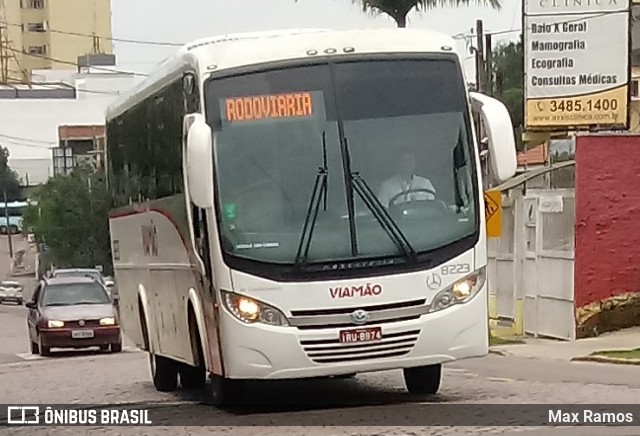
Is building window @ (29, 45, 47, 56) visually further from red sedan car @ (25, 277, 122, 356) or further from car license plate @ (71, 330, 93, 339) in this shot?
car license plate @ (71, 330, 93, 339)

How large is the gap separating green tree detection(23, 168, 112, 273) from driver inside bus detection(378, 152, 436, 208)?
63.6 metres

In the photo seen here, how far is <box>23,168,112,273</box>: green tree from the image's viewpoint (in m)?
75.3

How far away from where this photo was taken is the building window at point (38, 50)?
126 meters

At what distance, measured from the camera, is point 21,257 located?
10312 cm

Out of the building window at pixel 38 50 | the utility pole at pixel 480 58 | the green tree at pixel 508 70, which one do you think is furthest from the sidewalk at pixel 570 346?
the building window at pixel 38 50

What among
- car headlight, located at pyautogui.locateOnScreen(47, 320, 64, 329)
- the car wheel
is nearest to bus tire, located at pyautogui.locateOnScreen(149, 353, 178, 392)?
car headlight, located at pyautogui.locateOnScreen(47, 320, 64, 329)

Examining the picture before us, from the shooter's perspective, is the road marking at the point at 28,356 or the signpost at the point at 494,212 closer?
the signpost at the point at 494,212

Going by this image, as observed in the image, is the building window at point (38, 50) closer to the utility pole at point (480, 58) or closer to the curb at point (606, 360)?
the utility pole at point (480, 58)

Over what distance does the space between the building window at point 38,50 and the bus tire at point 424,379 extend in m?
116

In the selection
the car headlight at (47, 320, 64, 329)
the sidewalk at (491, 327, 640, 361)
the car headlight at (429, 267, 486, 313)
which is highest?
the car headlight at (429, 267, 486, 313)

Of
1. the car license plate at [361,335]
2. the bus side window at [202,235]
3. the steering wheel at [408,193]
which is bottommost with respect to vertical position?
the car license plate at [361,335]

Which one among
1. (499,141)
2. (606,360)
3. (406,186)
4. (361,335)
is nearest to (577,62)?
(606,360)

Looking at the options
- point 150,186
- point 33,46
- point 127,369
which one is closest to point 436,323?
point 150,186

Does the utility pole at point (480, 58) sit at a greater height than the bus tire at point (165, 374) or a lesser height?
greater
